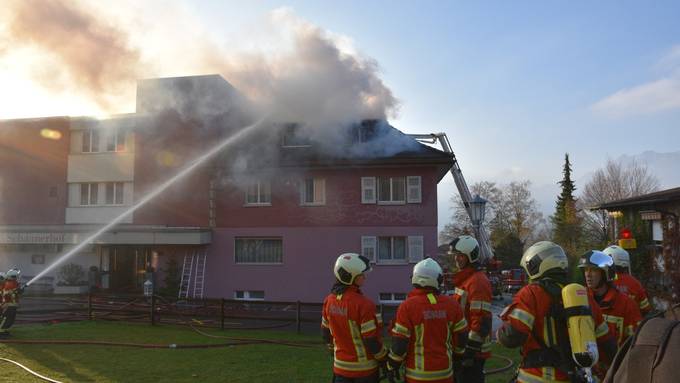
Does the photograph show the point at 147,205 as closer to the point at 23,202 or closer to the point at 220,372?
the point at 23,202

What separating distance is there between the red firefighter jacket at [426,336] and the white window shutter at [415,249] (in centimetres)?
1541

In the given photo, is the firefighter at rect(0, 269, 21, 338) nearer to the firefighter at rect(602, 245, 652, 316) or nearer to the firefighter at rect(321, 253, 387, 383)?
the firefighter at rect(321, 253, 387, 383)

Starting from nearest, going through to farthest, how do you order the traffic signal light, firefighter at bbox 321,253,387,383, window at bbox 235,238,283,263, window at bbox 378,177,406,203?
firefighter at bbox 321,253,387,383
the traffic signal light
window at bbox 378,177,406,203
window at bbox 235,238,283,263

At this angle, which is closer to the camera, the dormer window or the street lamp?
the street lamp

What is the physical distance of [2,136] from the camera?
25031 millimetres

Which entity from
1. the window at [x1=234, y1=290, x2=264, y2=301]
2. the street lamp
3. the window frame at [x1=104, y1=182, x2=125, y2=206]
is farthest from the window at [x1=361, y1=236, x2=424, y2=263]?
the window frame at [x1=104, y1=182, x2=125, y2=206]

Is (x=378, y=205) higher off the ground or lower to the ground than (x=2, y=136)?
lower

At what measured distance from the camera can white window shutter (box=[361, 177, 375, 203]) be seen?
814 inches

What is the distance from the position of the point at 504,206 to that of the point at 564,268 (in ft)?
179

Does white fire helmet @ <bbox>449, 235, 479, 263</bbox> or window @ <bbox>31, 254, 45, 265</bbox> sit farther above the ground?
white fire helmet @ <bbox>449, 235, 479, 263</bbox>

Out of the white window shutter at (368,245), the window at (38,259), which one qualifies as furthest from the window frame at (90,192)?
the white window shutter at (368,245)

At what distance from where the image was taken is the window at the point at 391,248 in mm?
20516

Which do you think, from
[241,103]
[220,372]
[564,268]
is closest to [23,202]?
[241,103]

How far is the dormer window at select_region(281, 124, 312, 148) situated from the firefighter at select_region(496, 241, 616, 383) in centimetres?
1803
